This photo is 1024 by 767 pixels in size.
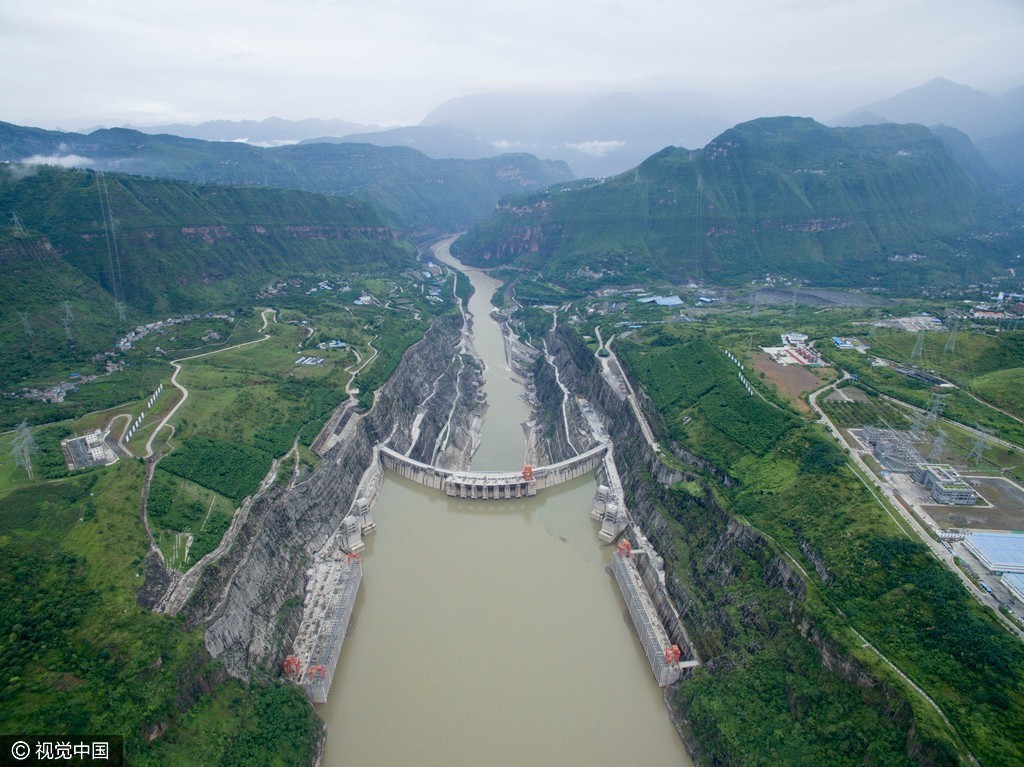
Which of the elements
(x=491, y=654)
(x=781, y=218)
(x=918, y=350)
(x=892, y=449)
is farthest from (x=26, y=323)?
(x=781, y=218)

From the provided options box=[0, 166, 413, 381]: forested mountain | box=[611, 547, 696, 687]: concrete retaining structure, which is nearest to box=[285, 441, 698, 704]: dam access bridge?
box=[611, 547, 696, 687]: concrete retaining structure

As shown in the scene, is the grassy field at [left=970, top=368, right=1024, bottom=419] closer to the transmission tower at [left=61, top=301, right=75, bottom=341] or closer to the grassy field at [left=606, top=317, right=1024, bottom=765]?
the grassy field at [left=606, top=317, right=1024, bottom=765]

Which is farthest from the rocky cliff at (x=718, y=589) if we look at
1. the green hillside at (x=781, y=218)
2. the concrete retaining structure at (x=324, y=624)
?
the green hillside at (x=781, y=218)

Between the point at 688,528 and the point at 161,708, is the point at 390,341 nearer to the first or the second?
the point at 688,528

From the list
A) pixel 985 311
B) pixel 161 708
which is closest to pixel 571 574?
pixel 161 708

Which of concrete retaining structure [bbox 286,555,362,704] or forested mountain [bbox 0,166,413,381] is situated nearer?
concrete retaining structure [bbox 286,555,362,704]

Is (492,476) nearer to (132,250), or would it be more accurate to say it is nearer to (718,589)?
(718,589)
